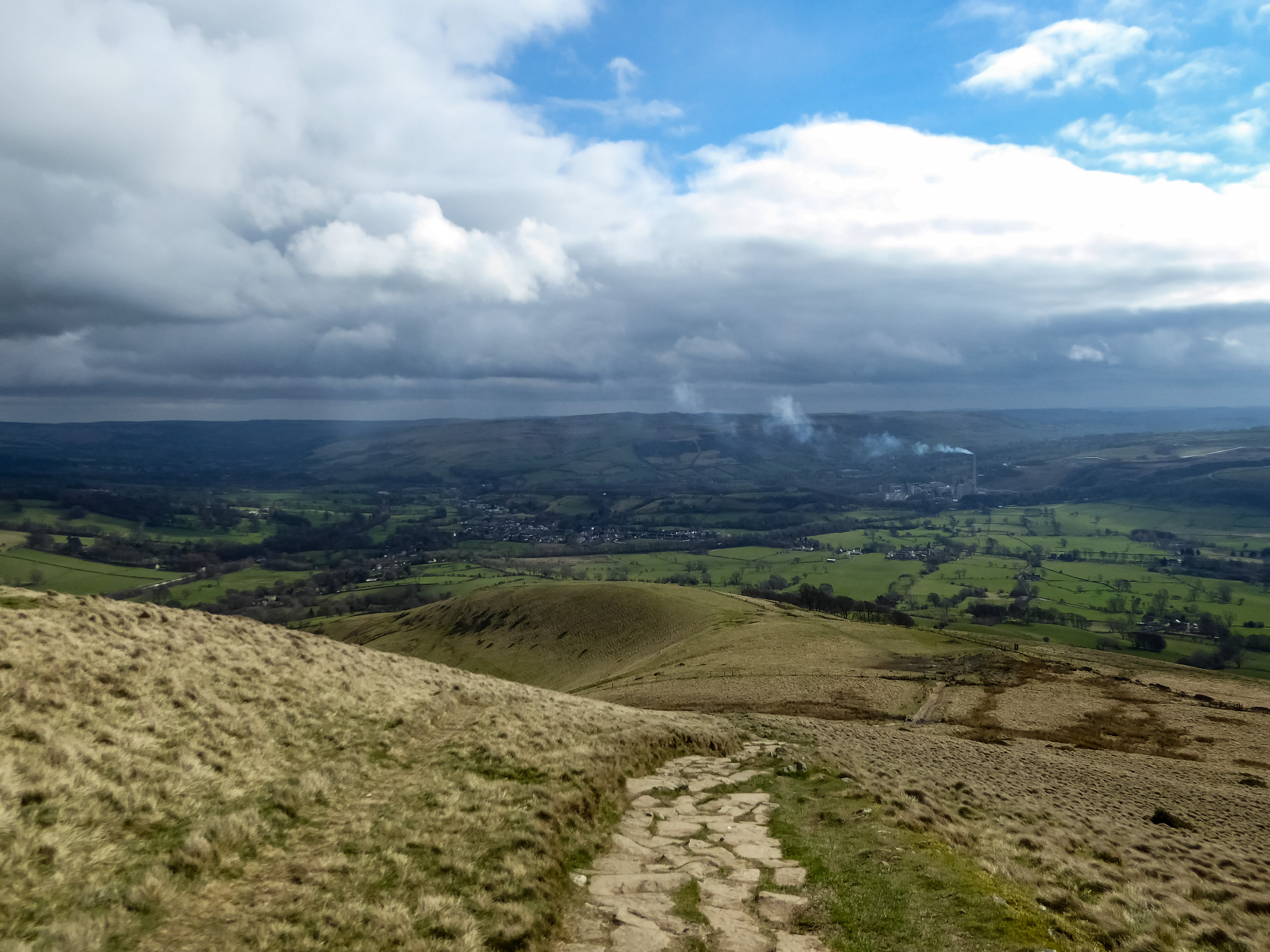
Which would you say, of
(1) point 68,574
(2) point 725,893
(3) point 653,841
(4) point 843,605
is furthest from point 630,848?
(1) point 68,574

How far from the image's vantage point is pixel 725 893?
1179 cm

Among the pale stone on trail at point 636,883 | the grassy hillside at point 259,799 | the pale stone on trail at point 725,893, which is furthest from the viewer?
the pale stone on trail at point 636,883

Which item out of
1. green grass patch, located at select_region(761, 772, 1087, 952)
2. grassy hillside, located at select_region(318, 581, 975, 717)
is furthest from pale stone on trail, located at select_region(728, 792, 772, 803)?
grassy hillside, located at select_region(318, 581, 975, 717)

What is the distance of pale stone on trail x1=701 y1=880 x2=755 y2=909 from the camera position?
1135 cm

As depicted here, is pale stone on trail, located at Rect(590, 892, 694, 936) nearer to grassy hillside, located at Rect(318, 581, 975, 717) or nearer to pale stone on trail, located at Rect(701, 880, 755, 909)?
pale stone on trail, located at Rect(701, 880, 755, 909)

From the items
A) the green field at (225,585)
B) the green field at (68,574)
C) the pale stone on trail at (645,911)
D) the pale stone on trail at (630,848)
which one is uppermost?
the pale stone on trail at (645,911)

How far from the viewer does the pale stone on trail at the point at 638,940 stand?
31.7 feet

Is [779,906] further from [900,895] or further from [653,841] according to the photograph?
[653,841]

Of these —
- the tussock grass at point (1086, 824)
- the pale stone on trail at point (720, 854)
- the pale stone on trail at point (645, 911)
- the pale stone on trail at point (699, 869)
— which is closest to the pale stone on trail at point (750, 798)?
the tussock grass at point (1086, 824)

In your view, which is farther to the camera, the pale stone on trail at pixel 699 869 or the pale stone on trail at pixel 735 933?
the pale stone on trail at pixel 699 869

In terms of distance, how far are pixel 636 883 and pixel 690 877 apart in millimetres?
1076

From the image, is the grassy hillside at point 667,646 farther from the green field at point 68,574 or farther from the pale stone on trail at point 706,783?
the green field at point 68,574

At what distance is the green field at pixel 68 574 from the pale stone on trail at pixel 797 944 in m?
149

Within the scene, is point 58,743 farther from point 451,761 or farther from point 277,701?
point 451,761
